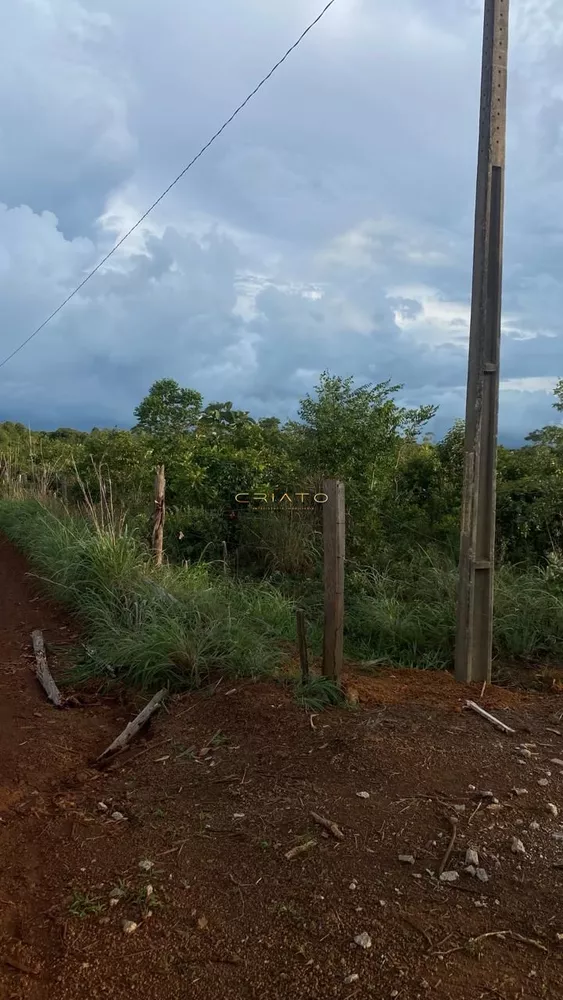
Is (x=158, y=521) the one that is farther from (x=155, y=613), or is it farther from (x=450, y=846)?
(x=450, y=846)

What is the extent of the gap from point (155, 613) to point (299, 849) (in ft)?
11.2

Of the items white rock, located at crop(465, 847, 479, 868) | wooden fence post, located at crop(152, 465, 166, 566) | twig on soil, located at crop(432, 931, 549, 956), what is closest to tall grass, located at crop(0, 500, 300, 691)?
wooden fence post, located at crop(152, 465, 166, 566)

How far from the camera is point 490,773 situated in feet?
12.2

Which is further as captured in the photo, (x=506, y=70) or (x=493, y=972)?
(x=506, y=70)

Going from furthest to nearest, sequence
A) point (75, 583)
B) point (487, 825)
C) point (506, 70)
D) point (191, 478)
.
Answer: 1. point (191, 478)
2. point (75, 583)
3. point (506, 70)
4. point (487, 825)

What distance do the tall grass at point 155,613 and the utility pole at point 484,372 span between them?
1.49 meters

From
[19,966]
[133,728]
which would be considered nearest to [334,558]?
[133,728]

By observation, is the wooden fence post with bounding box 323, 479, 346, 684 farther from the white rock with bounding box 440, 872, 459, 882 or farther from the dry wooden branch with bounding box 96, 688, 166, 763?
the white rock with bounding box 440, 872, 459, 882

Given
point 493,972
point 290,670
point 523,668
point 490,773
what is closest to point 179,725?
point 290,670

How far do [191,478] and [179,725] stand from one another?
6.13 metres

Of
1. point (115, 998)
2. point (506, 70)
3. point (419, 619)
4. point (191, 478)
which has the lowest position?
point (115, 998)

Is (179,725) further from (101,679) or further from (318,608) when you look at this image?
(318,608)

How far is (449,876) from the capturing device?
2861 mm

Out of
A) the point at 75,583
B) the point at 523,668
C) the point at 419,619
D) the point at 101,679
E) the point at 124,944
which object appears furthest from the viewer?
the point at 75,583
